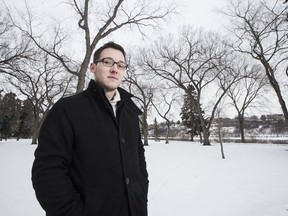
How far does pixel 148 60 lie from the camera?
2728 cm

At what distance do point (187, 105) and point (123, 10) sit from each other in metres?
41.5

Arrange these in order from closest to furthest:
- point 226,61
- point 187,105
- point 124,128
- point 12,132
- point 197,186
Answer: point 124,128, point 197,186, point 226,61, point 187,105, point 12,132

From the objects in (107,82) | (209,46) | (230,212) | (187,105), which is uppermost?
(209,46)

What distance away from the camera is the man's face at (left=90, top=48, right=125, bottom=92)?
2.18 metres

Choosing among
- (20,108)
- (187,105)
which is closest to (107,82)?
(187,105)

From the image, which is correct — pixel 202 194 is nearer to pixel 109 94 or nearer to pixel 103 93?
pixel 109 94

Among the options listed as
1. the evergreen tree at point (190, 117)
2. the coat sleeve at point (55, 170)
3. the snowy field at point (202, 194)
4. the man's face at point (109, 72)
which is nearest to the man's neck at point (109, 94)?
the man's face at point (109, 72)

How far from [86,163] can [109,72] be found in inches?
36.6

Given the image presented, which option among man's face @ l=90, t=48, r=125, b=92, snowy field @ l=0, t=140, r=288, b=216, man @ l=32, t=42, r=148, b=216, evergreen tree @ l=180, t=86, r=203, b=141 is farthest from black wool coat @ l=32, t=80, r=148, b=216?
evergreen tree @ l=180, t=86, r=203, b=141

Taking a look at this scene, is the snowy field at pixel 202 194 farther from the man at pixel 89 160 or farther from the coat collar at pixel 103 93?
the coat collar at pixel 103 93

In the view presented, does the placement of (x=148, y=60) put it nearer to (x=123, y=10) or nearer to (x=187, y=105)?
(x=123, y=10)

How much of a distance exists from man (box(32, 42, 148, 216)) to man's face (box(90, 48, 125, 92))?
0.01 metres

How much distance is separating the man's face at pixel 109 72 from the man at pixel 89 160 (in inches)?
0.4

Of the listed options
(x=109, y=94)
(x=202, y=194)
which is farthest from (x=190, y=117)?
(x=109, y=94)
